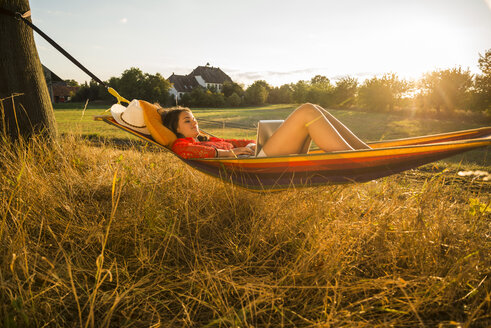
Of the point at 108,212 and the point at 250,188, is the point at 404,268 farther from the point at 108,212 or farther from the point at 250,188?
the point at 108,212

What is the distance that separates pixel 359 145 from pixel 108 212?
6.14 ft

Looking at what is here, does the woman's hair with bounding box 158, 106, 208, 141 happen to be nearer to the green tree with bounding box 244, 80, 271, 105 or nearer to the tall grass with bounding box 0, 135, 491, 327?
the tall grass with bounding box 0, 135, 491, 327

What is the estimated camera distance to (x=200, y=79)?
39.9 metres

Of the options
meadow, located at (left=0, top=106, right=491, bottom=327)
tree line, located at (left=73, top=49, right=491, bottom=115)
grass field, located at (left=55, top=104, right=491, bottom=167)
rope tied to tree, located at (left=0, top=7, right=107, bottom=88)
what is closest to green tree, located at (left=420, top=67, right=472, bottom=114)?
tree line, located at (left=73, top=49, right=491, bottom=115)

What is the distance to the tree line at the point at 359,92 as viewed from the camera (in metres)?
12.7

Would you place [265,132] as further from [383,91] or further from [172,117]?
[383,91]

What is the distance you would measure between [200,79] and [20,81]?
129 ft

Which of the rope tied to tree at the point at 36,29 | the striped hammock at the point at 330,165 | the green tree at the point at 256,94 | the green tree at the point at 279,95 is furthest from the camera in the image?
the green tree at the point at 279,95

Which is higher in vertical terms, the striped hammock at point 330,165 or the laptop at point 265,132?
the laptop at point 265,132

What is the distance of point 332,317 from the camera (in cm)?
112

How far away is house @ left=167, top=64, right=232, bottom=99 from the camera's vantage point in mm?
37391

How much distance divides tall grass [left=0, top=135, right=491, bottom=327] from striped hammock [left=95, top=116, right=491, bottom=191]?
21 centimetres

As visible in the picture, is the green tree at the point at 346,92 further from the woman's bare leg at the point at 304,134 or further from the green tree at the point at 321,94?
the woman's bare leg at the point at 304,134

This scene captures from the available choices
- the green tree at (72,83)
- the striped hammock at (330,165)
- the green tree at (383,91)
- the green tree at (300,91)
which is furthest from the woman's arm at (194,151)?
the green tree at (72,83)
